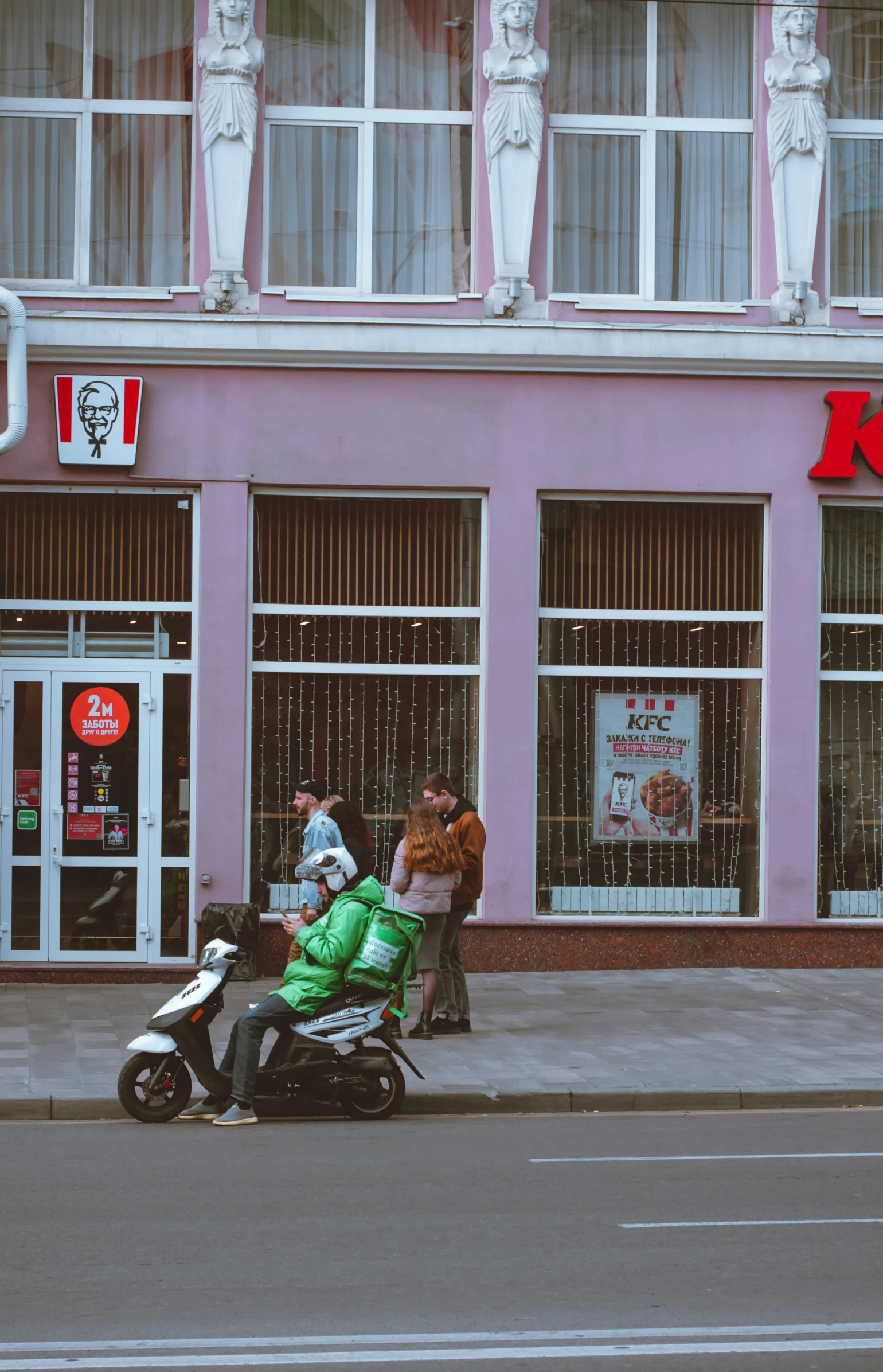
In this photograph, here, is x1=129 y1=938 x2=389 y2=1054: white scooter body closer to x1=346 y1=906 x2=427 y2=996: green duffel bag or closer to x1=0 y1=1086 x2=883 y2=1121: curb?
x1=346 y1=906 x2=427 y2=996: green duffel bag

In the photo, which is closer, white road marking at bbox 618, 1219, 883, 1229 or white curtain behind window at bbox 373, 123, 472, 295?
white road marking at bbox 618, 1219, 883, 1229

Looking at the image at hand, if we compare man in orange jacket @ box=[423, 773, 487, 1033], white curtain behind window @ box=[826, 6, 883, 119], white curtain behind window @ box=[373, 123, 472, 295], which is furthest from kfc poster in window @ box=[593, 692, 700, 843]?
white curtain behind window @ box=[826, 6, 883, 119]

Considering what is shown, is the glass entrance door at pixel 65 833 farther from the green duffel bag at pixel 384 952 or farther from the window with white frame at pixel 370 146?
the green duffel bag at pixel 384 952

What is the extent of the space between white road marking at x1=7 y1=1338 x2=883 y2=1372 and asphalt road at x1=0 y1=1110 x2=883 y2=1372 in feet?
0.03

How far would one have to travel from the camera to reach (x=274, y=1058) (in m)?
9.89

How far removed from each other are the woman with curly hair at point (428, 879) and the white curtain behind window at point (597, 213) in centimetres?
628

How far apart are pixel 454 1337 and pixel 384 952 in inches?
171

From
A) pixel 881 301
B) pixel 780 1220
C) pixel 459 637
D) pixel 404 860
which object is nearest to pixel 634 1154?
pixel 780 1220

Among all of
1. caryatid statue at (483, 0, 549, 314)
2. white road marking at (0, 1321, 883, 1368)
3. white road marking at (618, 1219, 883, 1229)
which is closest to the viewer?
white road marking at (0, 1321, 883, 1368)

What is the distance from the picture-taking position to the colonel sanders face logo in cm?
1532

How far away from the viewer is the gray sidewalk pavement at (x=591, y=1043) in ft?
34.7

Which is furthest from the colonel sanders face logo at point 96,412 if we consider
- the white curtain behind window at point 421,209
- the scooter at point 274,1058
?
the scooter at point 274,1058

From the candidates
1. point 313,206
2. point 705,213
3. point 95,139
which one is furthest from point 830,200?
point 95,139

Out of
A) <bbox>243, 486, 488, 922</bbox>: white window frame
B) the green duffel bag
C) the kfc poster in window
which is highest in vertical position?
<bbox>243, 486, 488, 922</bbox>: white window frame
